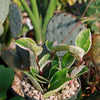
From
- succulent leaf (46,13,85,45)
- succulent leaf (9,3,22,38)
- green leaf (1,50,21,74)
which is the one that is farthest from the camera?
Answer: green leaf (1,50,21,74)

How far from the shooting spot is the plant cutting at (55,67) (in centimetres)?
Result: 72

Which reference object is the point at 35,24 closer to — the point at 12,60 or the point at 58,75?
the point at 12,60

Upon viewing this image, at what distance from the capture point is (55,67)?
31.7 inches

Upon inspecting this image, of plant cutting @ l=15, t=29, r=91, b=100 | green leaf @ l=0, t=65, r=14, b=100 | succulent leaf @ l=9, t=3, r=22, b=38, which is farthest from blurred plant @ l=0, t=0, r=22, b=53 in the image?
plant cutting @ l=15, t=29, r=91, b=100

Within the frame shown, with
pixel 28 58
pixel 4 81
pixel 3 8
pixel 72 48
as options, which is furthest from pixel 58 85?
pixel 3 8

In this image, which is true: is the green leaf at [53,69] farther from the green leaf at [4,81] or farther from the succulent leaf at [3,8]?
the succulent leaf at [3,8]

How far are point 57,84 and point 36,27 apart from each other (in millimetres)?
660

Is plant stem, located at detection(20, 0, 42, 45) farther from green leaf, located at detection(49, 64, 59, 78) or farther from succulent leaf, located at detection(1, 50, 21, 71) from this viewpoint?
green leaf, located at detection(49, 64, 59, 78)

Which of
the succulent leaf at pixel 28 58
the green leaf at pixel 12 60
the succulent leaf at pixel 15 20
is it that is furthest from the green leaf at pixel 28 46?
the green leaf at pixel 12 60

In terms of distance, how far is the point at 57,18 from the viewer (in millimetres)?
1135

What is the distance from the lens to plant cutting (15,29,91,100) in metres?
0.72

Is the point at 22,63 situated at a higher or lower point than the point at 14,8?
lower

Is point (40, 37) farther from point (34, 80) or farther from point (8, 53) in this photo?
point (34, 80)

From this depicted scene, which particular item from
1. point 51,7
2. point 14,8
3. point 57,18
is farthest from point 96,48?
point 14,8
